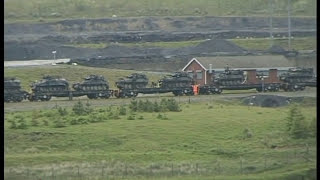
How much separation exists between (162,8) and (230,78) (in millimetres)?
817

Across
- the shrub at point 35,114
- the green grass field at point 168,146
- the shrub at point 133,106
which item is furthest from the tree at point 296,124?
the shrub at point 35,114

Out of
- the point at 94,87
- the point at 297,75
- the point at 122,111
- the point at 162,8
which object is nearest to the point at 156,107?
the point at 122,111

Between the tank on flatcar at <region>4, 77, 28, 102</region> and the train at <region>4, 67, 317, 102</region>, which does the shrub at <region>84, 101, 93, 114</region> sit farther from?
the tank on flatcar at <region>4, 77, 28, 102</region>

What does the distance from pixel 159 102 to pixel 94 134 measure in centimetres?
70

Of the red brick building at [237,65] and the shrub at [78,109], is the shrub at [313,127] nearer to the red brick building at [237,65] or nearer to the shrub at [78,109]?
the red brick building at [237,65]

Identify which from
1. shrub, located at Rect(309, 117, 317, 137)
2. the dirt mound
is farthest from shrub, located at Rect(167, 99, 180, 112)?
shrub, located at Rect(309, 117, 317, 137)

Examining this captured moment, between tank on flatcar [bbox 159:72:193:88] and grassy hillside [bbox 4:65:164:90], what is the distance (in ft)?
0.21

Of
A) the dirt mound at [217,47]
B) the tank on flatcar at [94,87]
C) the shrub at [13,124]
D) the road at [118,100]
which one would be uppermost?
the dirt mound at [217,47]

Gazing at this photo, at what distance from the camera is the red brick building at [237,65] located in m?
6.12

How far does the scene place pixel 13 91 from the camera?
5043mm

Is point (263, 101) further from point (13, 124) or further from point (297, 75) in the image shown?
point (13, 124)

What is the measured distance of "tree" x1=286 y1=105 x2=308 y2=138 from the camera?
543 centimetres

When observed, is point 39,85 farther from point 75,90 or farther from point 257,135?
Result: point 257,135

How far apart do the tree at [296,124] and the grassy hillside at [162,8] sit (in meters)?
0.73
